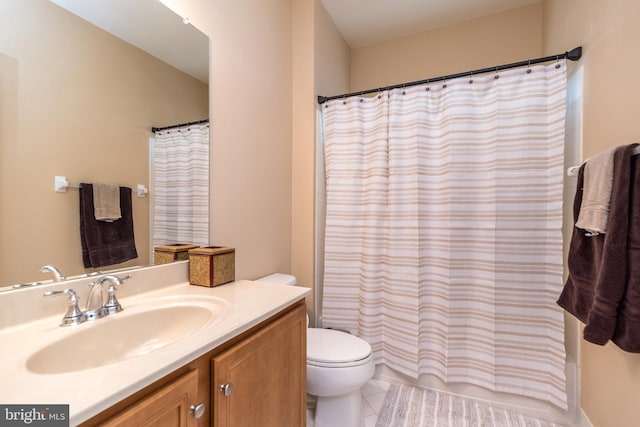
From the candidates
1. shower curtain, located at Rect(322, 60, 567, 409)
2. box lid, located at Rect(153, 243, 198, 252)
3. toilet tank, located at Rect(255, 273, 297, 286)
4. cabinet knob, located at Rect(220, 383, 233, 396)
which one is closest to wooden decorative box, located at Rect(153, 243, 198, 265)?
box lid, located at Rect(153, 243, 198, 252)

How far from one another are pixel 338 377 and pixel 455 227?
1046 mm

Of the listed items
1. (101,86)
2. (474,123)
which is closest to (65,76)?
(101,86)

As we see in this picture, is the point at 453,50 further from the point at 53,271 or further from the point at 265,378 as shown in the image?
the point at 53,271

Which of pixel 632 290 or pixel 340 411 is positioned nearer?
pixel 632 290

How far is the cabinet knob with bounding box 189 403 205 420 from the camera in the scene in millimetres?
655

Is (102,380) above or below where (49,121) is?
below

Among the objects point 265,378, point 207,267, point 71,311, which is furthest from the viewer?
point 207,267

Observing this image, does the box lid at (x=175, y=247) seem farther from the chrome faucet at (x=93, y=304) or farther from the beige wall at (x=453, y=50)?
the beige wall at (x=453, y=50)

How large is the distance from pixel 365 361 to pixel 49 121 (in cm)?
153

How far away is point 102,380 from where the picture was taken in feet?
1.70

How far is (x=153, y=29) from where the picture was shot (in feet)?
3.62

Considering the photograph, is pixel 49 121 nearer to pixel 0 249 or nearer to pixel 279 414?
pixel 0 249

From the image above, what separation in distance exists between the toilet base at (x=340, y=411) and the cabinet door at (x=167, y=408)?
946 mm

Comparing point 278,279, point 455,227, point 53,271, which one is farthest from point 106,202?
point 455,227
